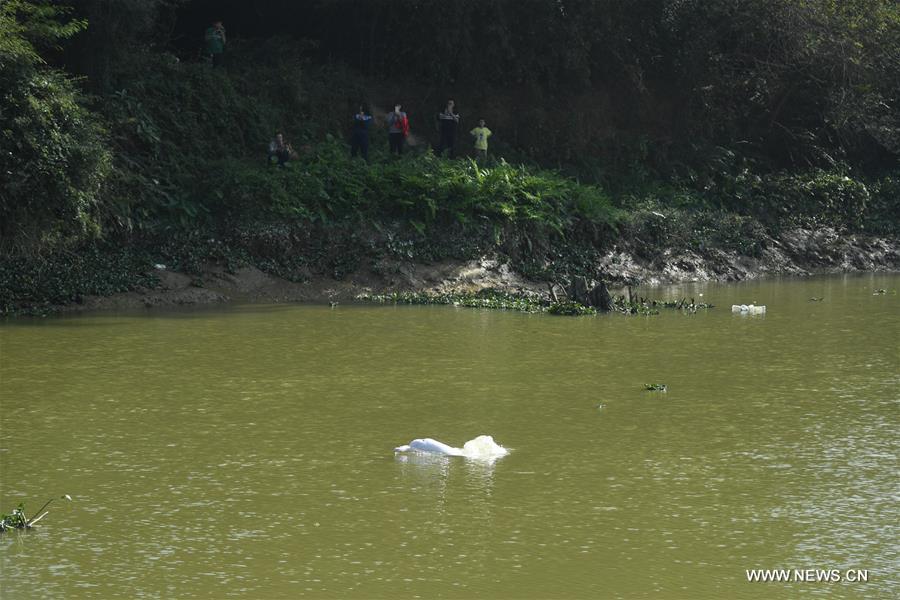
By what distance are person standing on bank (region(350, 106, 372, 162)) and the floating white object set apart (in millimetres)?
19356

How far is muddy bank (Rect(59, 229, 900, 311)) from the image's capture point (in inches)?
996

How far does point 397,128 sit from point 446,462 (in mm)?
21111

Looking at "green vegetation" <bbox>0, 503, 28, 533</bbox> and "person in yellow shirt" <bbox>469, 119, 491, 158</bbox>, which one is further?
"person in yellow shirt" <bbox>469, 119, 491, 158</bbox>

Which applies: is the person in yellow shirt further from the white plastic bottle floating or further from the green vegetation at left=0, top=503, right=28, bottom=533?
the green vegetation at left=0, top=503, right=28, bottom=533

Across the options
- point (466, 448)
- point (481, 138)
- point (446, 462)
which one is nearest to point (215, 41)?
point (481, 138)

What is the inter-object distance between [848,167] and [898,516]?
1170 inches

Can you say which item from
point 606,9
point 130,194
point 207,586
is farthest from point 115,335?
point 606,9

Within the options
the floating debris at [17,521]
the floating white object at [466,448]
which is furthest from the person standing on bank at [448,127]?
the floating debris at [17,521]

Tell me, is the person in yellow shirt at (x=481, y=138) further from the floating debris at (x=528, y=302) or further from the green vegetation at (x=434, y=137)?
the floating debris at (x=528, y=302)

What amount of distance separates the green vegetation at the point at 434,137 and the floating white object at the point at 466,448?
11.9 m

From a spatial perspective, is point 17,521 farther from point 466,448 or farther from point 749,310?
point 749,310

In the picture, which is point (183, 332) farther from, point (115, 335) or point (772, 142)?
point (772, 142)

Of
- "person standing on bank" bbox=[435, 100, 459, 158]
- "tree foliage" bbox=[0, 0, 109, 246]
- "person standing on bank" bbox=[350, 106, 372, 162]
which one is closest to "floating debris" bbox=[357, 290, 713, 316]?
"tree foliage" bbox=[0, 0, 109, 246]

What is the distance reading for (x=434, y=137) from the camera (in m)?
35.7
